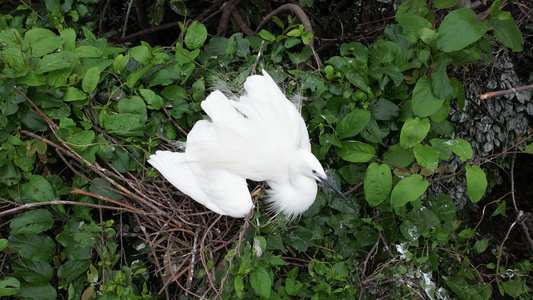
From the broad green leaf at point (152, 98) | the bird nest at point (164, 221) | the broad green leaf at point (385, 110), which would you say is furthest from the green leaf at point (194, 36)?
the broad green leaf at point (385, 110)

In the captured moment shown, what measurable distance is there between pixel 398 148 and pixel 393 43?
0.38m

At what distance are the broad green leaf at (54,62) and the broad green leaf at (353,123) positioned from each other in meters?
0.94

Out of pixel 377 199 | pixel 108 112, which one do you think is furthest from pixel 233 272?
pixel 108 112

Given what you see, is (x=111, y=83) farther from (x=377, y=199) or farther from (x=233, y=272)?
(x=377, y=199)

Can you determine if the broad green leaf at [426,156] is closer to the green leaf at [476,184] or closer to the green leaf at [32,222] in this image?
the green leaf at [476,184]

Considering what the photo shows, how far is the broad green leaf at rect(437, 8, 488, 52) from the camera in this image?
3.94ft

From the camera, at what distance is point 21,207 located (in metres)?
1.27

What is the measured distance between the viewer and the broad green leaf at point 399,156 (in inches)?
53.4

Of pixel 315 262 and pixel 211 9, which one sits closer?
pixel 315 262

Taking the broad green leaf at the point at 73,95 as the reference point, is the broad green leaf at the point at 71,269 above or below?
below

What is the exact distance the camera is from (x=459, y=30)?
121 cm

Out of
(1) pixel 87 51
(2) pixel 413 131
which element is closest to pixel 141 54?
(1) pixel 87 51

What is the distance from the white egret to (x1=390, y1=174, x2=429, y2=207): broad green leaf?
216mm

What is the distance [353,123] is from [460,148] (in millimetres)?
347
